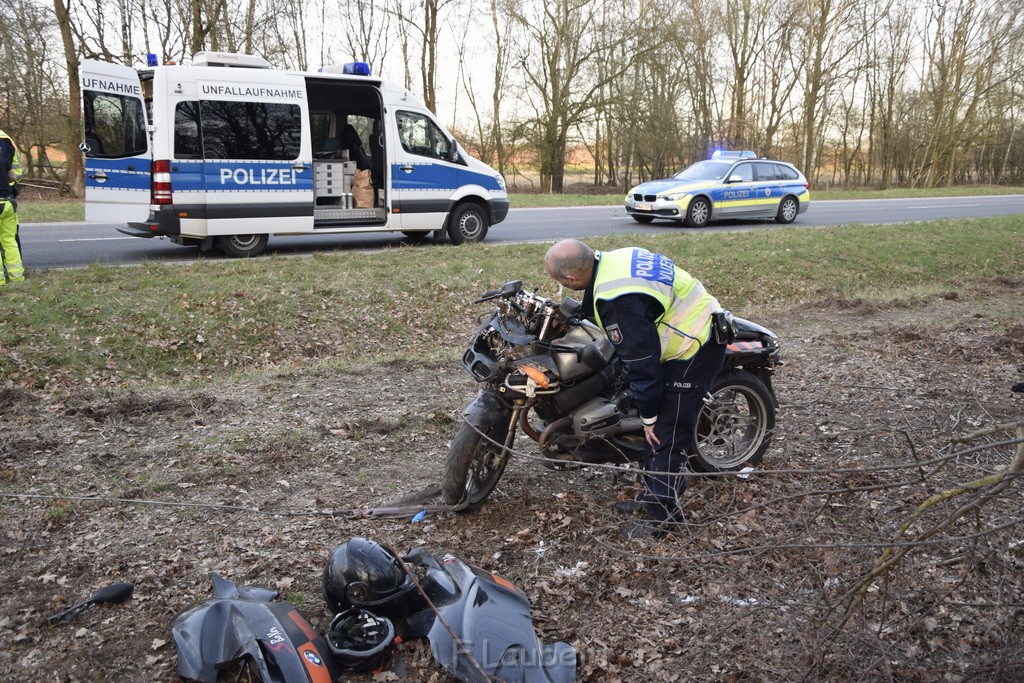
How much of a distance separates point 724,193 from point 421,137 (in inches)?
309

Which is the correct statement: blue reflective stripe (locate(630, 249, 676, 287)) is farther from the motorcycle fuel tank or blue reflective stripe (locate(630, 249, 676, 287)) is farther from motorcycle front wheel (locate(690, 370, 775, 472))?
motorcycle front wheel (locate(690, 370, 775, 472))

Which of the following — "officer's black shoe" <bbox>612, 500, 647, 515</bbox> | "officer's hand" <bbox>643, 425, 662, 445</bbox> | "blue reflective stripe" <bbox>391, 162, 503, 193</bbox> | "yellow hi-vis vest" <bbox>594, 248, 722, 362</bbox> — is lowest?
"officer's black shoe" <bbox>612, 500, 647, 515</bbox>

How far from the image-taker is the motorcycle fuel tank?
4.51 m

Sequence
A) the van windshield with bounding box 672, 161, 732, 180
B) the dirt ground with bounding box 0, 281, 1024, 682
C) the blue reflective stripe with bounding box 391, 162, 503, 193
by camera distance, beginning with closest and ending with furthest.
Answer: the dirt ground with bounding box 0, 281, 1024, 682
the blue reflective stripe with bounding box 391, 162, 503, 193
the van windshield with bounding box 672, 161, 732, 180

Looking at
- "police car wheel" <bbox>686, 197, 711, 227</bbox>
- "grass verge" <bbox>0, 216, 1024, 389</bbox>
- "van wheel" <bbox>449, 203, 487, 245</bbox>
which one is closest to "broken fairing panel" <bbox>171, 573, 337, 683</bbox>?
"grass verge" <bbox>0, 216, 1024, 389</bbox>

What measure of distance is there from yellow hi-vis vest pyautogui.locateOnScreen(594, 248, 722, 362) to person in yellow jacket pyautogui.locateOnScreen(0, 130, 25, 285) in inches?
308

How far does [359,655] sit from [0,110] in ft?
87.4

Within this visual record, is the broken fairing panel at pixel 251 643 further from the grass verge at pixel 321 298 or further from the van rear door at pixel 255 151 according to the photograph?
the van rear door at pixel 255 151

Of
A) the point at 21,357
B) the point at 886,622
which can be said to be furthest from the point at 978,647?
the point at 21,357

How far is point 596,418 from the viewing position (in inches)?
181

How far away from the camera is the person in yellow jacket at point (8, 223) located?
9.06 m

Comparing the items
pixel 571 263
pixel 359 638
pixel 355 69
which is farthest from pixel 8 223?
pixel 359 638

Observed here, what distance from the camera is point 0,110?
23891mm

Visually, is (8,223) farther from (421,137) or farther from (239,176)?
(421,137)
